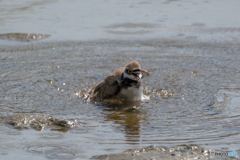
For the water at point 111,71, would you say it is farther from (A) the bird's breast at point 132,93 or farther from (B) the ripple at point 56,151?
(A) the bird's breast at point 132,93

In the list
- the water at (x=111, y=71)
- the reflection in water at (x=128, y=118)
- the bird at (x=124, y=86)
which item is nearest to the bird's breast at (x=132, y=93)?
the bird at (x=124, y=86)

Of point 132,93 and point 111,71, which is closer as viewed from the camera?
point 132,93

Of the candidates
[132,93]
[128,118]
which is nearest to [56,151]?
[128,118]

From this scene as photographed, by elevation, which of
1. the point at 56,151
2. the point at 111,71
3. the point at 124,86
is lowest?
the point at 56,151

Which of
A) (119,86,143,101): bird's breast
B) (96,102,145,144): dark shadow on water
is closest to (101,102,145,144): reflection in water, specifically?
(96,102,145,144): dark shadow on water

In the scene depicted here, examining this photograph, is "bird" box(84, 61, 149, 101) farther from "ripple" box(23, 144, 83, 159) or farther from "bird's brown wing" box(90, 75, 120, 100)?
"ripple" box(23, 144, 83, 159)

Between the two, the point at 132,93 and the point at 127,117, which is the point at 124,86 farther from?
the point at 127,117

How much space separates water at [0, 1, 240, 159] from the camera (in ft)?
19.0

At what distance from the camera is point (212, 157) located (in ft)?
16.0

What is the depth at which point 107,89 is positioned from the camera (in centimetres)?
858

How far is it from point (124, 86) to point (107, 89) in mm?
426

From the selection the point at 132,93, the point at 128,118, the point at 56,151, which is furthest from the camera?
the point at 132,93

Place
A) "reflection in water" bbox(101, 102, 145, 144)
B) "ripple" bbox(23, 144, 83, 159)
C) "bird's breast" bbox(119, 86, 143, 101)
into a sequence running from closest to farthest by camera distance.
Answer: "ripple" bbox(23, 144, 83, 159) < "reflection in water" bbox(101, 102, 145, 144) < "bird's breast" bbox(119, 86, 143, 101)

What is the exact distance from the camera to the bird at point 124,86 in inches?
330
